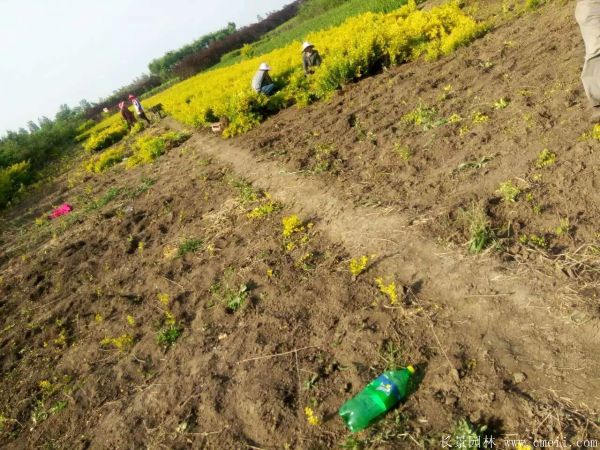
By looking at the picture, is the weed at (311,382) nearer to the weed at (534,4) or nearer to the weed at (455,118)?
the weed at (455,118)

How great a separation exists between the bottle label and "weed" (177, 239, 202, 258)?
11.1 feet

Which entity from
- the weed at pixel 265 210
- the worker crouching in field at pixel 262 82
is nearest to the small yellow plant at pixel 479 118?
the weed at pixel 265 210

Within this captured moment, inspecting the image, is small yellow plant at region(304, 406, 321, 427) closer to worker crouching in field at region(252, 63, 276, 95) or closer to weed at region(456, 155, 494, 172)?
weed at region(456, 155, 494, 172)

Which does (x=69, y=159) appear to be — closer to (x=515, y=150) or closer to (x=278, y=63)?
(x=278, y=63)

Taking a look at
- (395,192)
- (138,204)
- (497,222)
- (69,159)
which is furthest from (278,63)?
(69,159)

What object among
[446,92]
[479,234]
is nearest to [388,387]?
[479,234]

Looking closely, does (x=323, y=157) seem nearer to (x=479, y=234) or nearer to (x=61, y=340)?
(x=479, y=234)

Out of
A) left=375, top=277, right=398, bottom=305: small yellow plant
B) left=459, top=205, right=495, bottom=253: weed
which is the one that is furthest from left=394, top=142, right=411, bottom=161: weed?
left=375, top=277, right=398, bottom=305: small yellow plant

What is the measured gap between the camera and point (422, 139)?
17.3 feet

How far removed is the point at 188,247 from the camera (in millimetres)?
5258

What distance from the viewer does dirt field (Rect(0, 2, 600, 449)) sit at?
98.4 inches

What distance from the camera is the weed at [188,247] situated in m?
5.22

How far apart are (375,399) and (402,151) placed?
11.6ft

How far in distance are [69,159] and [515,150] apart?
19459 mm
